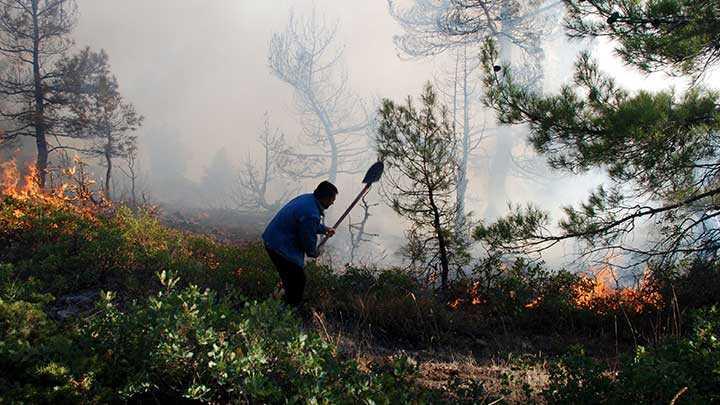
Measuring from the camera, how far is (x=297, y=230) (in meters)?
5.90

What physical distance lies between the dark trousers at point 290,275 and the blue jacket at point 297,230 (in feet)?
0.26

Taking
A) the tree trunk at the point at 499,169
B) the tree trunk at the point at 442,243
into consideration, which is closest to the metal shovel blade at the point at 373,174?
the tree trunk at the point at 442,243

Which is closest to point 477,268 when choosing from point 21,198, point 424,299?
point 424,299

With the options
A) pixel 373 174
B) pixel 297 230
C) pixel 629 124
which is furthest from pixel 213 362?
pixel 629 124

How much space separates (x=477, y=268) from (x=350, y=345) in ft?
12.6

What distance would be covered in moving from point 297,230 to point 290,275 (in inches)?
21.7

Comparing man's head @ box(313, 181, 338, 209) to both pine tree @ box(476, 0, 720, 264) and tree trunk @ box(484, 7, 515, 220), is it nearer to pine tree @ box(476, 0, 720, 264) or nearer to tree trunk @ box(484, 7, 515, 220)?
pine tree @ box(476, 0, 720, 264)

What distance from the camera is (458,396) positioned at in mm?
3549

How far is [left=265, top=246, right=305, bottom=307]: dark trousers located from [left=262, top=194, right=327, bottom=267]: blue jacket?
78 millimetres

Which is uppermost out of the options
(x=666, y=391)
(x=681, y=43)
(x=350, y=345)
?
(x=681, y=43)

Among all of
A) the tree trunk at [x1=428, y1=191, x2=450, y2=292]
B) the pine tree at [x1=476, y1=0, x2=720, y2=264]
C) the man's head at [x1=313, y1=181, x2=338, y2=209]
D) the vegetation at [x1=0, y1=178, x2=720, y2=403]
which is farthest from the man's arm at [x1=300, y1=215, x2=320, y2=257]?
the tree trunk at [x1=428, y1=191, x2=450, y2=292]

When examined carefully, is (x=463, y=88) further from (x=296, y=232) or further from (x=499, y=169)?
(x=296, y=232)

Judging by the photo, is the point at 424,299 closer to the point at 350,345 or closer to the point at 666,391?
the point at 350,345

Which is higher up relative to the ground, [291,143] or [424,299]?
[291,143]
